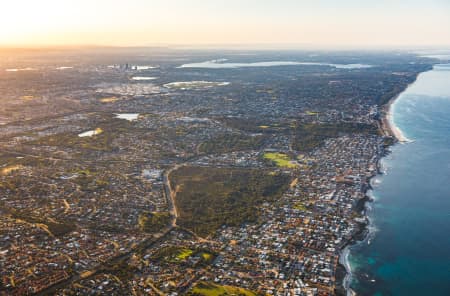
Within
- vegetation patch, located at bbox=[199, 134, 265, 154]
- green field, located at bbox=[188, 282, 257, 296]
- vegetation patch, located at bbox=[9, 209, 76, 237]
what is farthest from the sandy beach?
vegetation patch, located at bbox=[9, 209, 76, 237]

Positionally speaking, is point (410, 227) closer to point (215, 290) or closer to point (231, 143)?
point (215, 290)

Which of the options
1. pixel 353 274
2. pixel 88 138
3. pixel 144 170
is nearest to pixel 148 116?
pixel 88 138

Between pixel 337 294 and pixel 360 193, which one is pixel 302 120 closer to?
pixel 360 193

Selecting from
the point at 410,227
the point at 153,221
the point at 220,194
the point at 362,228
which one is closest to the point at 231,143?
the point at 220,194

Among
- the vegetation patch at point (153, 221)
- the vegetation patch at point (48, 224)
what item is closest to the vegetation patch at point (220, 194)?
the vegetation patch at point (153, 221)

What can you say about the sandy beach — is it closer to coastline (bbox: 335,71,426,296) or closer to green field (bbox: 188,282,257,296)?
coastline (bbox: 335,71,426,296)

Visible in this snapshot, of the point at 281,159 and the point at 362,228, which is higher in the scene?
the point at 281,159
